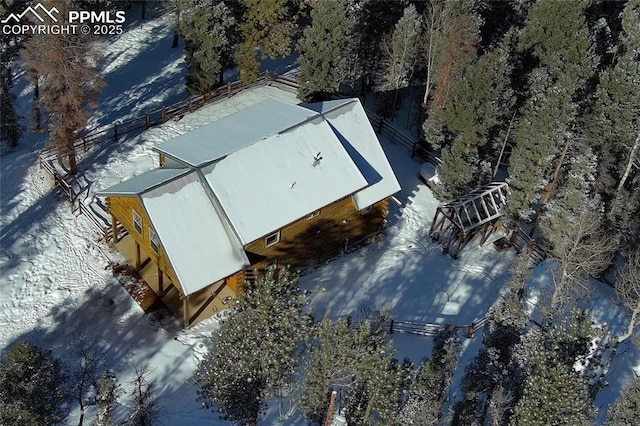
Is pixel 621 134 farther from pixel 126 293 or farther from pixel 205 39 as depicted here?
pixel 126 293

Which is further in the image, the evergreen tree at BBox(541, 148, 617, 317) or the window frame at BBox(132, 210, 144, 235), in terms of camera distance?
the window frame at BBox(132, 210, 144, 235)

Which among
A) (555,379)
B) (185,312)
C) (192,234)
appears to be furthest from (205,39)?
(555,379)

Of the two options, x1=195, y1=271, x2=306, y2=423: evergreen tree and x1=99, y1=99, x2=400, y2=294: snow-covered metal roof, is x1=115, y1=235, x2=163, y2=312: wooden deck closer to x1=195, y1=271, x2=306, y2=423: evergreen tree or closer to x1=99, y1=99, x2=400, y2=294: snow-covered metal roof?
x1=99, y1=99, x2=400, y2=294: snow-covered metal roof

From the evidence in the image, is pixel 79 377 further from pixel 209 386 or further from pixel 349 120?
pixel 349 120

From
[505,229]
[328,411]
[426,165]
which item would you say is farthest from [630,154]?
[328,411]

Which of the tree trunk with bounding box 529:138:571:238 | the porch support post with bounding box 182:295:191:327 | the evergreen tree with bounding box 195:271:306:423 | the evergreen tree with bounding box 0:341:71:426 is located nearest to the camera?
the evergreen tree with bounding box 0:341:71:426

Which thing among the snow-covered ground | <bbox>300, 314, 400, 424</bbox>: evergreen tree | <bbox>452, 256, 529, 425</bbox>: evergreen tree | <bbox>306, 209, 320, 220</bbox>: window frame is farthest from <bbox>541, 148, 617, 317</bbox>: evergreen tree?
<bbox>306, 209, 320, 220</bbox>: window frame

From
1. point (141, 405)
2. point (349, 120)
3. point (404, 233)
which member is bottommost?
point (404, 233)
